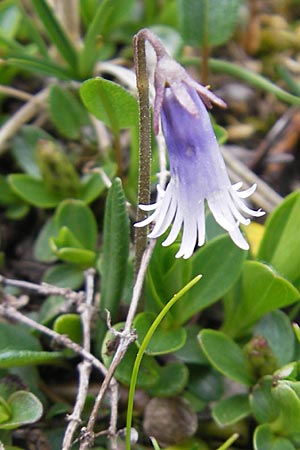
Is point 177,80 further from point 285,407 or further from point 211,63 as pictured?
point 211,63

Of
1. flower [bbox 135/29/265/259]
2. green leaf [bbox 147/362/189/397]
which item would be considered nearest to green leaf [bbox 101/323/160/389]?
green leaf [bbox 147/362/189/397]

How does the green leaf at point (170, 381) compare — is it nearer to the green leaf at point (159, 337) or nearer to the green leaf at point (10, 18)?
the green leaf at point (159, 337)

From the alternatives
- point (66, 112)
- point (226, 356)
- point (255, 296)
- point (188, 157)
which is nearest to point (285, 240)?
point (255, 296)

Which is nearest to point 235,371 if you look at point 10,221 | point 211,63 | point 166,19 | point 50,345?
point 50,345

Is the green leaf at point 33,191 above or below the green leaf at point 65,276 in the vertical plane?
above

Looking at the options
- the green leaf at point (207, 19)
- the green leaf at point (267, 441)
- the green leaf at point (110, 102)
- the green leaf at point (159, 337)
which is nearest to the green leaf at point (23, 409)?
the green leaf at point (159, 337)

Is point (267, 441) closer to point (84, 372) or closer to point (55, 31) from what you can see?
point (84, 372)
